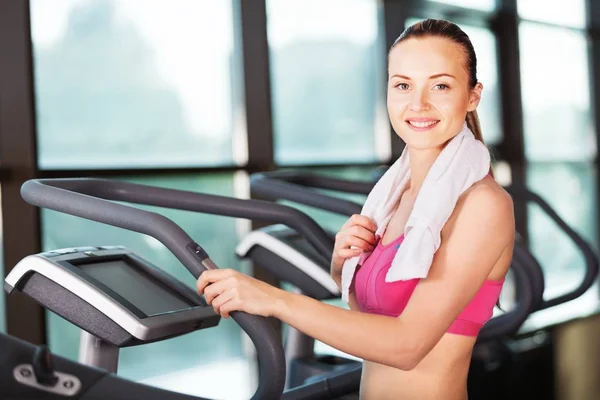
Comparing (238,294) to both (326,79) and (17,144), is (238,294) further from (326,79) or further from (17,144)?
(326,79)

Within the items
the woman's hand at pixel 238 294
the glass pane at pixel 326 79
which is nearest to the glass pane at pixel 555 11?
the glass pane at pixel 326 79

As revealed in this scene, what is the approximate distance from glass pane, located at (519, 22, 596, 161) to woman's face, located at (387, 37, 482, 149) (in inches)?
168

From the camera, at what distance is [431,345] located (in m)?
1.37

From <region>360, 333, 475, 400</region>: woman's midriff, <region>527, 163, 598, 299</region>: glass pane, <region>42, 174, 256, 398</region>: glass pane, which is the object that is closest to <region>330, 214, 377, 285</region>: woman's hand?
<region>360, 333, 475, 400</region>: woman's midriff

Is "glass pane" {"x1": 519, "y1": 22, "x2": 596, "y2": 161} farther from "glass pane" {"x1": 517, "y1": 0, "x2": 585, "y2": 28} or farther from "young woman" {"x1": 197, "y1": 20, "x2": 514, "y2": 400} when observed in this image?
"young woman" {"x1": 197, "y1": 20, "x2": 514, "y2": 400}

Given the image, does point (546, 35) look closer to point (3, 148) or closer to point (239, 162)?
point (239, 162)

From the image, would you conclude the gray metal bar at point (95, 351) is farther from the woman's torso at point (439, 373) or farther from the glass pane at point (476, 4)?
the glass pane at point (476, 4)

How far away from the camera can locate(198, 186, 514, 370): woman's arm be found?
1347 mm

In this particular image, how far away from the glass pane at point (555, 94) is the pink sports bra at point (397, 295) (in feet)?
14.1

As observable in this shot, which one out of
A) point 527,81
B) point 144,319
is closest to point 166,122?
point 144,319

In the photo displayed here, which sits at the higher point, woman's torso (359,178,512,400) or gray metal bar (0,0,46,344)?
gray metal bar (0,0,46,344)

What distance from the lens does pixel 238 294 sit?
52.6 inches

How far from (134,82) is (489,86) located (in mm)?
2745

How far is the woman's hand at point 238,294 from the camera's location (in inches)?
52.6
